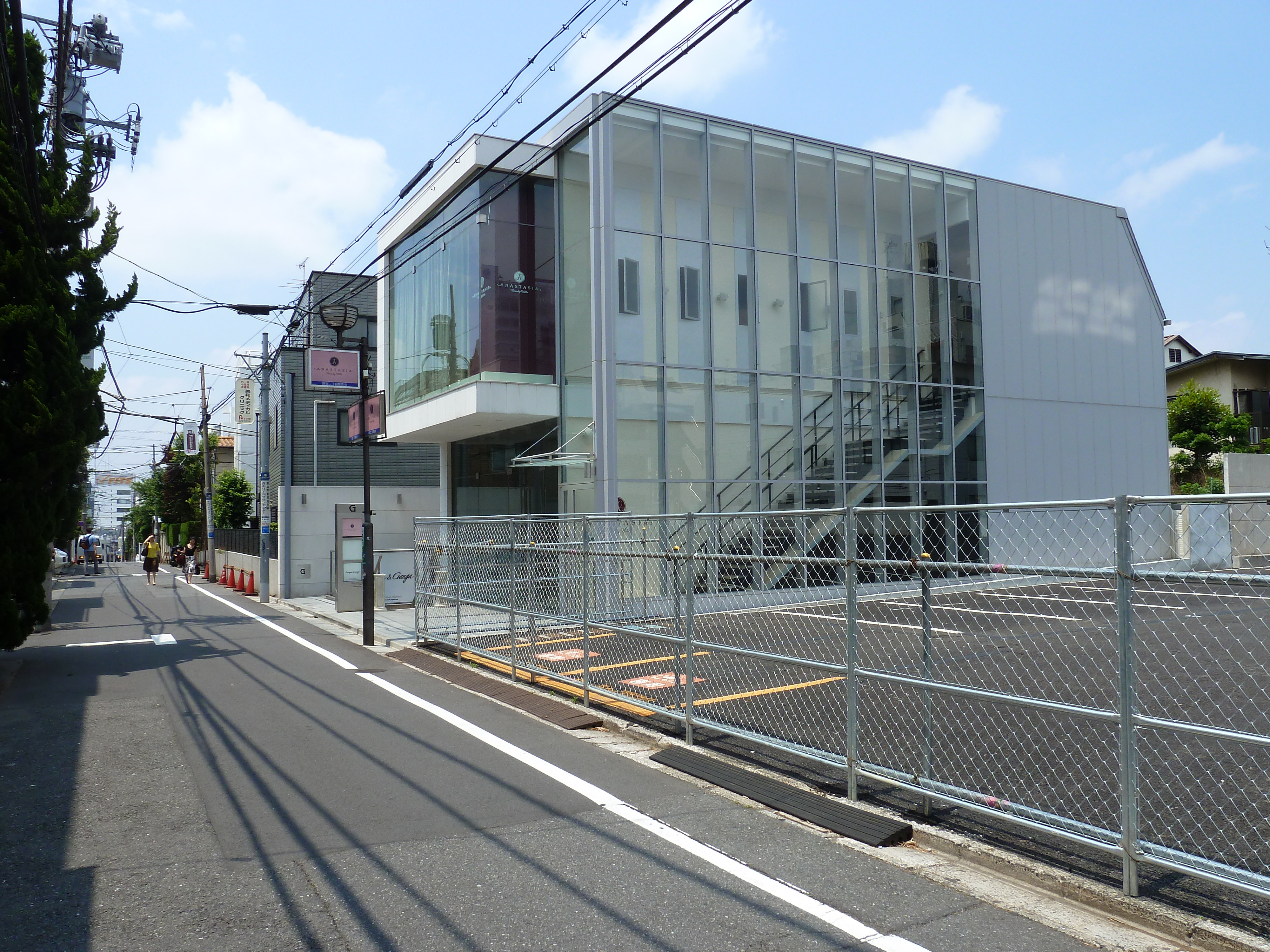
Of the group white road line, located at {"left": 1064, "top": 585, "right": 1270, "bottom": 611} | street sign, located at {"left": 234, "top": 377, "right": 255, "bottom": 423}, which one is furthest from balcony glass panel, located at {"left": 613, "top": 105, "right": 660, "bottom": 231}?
street sign, located at {"left": 234, "top": 377, "right": 255, "bottom": 423}

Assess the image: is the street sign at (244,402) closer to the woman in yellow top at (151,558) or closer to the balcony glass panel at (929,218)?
the woman in yellow top at (151,558)

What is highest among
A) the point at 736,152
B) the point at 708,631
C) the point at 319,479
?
the point at 736,152

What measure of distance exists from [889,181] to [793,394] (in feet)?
19.8

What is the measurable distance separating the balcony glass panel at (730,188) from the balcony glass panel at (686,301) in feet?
2.48

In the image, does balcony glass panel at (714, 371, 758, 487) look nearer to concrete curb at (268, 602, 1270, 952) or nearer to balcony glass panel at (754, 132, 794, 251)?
balcony glass panel at (754, 132, 794, 251)

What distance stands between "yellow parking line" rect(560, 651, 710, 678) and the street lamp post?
222 inches

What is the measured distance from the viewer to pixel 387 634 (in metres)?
15.3

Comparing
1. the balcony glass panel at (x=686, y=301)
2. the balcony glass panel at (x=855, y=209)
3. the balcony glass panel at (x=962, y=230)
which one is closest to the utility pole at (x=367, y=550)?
the balcony glass panel at (x=686, y=301)

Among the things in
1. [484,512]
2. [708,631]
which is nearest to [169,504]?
[484,512]

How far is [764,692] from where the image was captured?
29.3 ft

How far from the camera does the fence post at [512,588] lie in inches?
411

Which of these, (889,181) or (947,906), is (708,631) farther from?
(889,181)

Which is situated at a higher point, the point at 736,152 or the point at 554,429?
the point at 736,152

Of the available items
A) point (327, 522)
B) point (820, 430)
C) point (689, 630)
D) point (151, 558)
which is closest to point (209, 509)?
point (151, 558)
